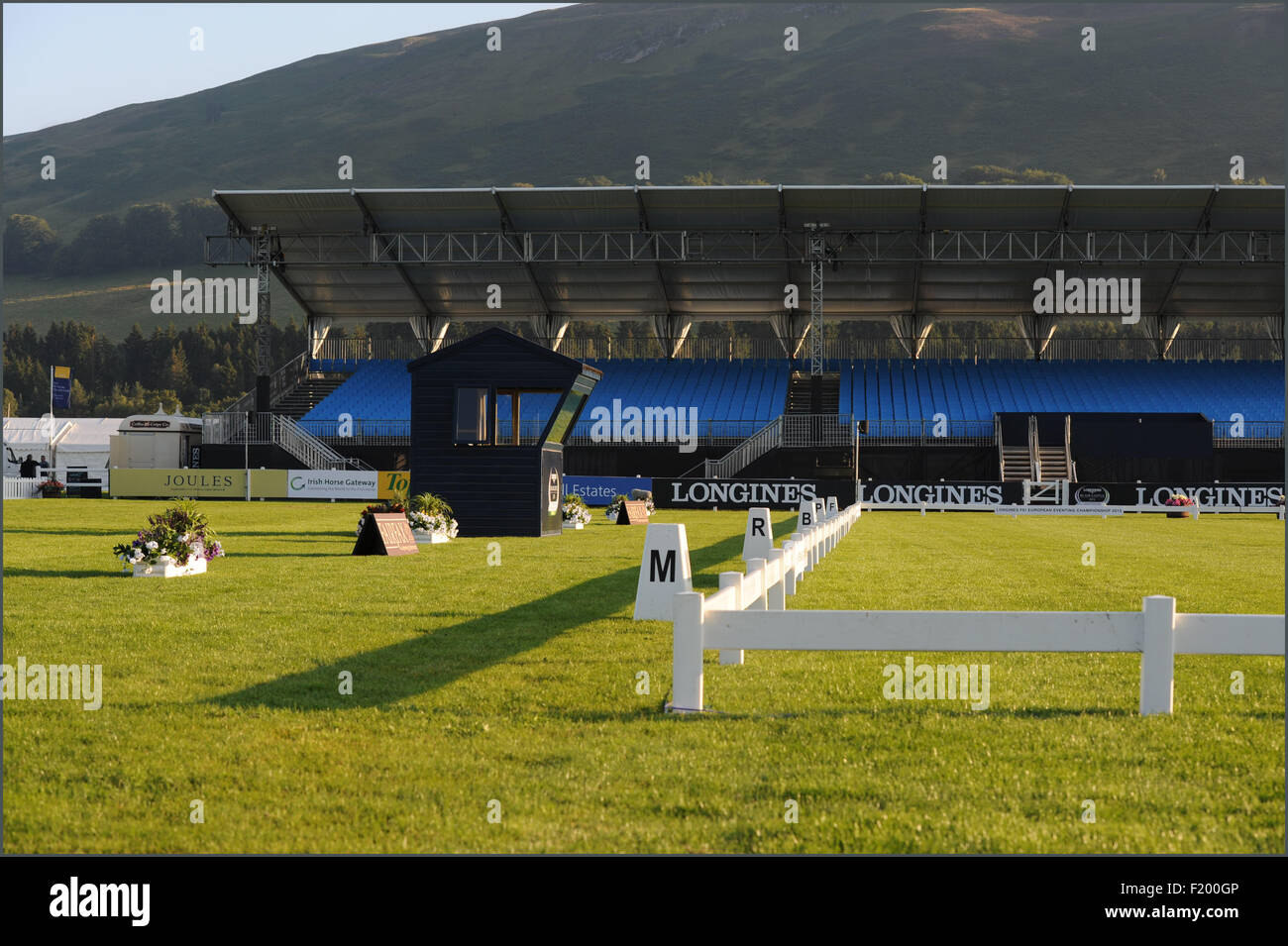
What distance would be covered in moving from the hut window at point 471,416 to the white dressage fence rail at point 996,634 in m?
20.4

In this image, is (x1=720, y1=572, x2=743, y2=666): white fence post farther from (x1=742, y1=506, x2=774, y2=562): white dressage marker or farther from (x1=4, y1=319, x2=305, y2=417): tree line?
(x1=4, y1=319, x2=305, y2=417): tree line

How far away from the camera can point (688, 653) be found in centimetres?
781

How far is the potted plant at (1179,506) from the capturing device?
4391cm

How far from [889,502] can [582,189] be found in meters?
19.9

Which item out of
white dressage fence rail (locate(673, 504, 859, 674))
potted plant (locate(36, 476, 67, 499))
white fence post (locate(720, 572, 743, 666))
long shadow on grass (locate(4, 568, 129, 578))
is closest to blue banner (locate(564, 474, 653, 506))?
potted plant (locate(36, 476, 67, 499))

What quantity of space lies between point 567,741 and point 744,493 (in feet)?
131

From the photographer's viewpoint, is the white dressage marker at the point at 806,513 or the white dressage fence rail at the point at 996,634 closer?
the white dressage fence rail at the point at 996,634

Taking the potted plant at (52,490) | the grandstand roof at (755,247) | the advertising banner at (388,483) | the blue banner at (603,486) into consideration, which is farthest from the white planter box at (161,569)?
the potted plant at (52,490)

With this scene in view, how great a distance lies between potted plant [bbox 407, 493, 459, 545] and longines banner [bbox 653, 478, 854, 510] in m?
22.4

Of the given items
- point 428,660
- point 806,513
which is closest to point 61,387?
point 806,513

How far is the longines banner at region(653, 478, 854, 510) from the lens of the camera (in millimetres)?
46438

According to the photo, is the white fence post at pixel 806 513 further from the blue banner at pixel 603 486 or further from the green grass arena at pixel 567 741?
the blue banner at pixel 603 486

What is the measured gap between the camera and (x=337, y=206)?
56500 mm

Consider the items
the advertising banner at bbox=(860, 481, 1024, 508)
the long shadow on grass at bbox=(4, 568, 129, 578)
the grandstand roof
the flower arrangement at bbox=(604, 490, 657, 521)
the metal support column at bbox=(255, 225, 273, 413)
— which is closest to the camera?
the long shadow on grass at bbox=(4, 568, 129, 578)
